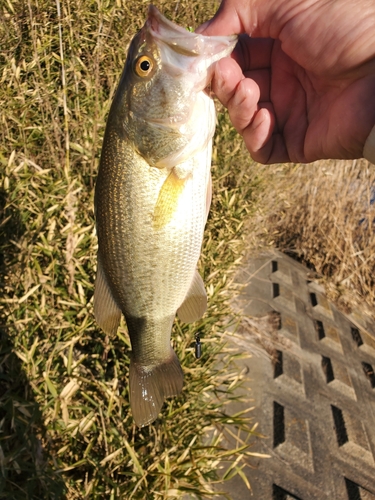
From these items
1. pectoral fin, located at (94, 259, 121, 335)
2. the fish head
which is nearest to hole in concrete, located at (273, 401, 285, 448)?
pectoral fin, located at (94, 259, 121, 335)

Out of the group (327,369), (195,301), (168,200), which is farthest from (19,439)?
(327,369)

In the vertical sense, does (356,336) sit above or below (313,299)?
below

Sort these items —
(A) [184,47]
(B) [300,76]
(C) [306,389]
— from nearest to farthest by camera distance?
(A) [184,47] < (B) [300,76] < (C) [306,389]

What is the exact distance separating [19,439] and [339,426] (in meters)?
2.62

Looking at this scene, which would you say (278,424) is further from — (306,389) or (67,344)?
(67,344)

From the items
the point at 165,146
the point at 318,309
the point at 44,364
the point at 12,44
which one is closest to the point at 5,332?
the point at 44,364

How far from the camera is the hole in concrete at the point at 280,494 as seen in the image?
9.66ft

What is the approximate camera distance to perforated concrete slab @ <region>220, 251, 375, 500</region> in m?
3.16

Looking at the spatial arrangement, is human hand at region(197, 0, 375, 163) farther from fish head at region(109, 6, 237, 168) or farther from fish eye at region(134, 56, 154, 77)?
fish eye at region(134, 56, 154, 77)

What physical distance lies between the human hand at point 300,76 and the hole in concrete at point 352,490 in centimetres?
251

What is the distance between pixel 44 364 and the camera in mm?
2484

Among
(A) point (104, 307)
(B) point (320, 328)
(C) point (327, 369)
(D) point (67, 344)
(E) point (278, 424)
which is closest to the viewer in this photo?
(A) point (104, 307)

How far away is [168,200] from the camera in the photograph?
1492 millimetres

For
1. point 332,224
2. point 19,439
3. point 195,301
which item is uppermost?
point 195,301
